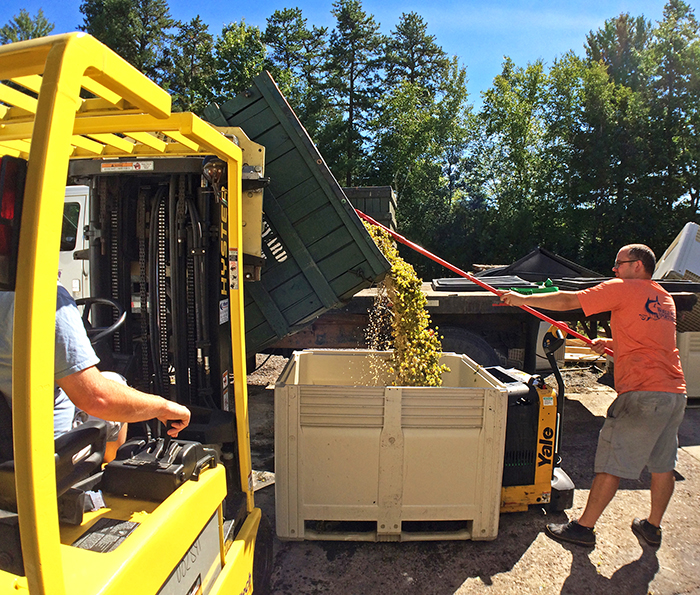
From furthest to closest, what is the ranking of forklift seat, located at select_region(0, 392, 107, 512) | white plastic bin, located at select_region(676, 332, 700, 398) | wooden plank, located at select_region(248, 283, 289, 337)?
white plastic bin, located at select_region(676, 332, 700, 398) → wooden plank, located at select_region(248, 283, 289, 337) → forklift seat, located at select_region(0, 392, 107, 512)

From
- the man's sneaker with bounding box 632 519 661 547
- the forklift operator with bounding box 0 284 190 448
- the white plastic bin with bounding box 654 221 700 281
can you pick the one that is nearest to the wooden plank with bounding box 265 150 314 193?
the forklift operator with bounding box 0 284 190 448

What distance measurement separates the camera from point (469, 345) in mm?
5676

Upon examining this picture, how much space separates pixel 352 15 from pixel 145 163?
28577mm

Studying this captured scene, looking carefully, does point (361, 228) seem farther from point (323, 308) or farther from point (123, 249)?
point (123, 249)

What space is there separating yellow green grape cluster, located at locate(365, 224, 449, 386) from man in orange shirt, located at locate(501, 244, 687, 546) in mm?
1095

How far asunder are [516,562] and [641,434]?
1.17m

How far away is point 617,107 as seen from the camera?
22.1 meters

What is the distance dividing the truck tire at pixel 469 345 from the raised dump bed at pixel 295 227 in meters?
2.26

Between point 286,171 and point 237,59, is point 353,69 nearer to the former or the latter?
point 237,59

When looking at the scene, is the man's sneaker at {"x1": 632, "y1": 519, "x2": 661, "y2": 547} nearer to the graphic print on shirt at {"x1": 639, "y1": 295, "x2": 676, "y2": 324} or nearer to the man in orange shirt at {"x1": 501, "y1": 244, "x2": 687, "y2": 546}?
the man in orange shirt at {"x1": 501, "y1": 244, "x2": 687, "y2": 546}

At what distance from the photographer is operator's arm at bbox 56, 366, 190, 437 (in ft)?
4.92

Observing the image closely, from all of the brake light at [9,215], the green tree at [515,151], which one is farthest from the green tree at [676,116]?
the brake light at [9,215]

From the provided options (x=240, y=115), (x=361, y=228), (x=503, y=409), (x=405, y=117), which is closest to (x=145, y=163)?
(x=240, y=115)

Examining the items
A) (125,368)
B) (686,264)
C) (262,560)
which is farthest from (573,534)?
(686,264)
